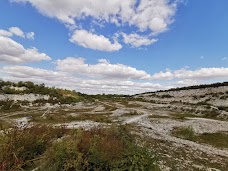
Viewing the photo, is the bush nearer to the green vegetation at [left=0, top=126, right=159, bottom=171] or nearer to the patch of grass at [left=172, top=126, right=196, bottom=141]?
the green vegetation at [left=0, top=126, right=159, bottom=171]

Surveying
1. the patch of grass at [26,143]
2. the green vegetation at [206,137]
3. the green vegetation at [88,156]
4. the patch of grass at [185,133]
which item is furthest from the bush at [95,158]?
the patch of grass at [185,133]

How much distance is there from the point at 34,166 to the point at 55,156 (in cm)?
204

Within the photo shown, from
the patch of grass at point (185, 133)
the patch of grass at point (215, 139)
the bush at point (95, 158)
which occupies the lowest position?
the patch of grass at point (215, 139)

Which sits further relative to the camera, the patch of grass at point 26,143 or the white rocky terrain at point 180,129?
the white rocky terrain at point 180,129

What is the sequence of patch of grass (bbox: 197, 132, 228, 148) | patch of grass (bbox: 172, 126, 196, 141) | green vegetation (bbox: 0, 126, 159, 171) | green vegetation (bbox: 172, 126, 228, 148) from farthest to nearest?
patch of grass (bbox: 172, 126, 196, 141) → green vegetation (bbox: 172, 126, 228, 148) → patch of grass (bbox: 197, 132, 228, 148) → green vegetation (bbox: 0, 126, 159, 171)

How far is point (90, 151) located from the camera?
1250 cm

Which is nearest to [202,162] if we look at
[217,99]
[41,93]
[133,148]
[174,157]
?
[174,157]

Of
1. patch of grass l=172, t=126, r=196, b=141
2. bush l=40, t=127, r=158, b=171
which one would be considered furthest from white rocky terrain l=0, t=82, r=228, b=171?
bush l=40, t=127, r=158, b=171

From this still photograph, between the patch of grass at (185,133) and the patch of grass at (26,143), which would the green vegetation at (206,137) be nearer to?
the patch of grass at (185,133)

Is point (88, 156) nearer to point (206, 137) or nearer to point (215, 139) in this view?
point (215, 139)

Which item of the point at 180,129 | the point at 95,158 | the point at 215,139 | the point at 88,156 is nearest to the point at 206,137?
the point at 215,139

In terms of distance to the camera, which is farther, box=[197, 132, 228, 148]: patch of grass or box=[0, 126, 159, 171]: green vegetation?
box=[197, 132, 228, 148]: patch of grass

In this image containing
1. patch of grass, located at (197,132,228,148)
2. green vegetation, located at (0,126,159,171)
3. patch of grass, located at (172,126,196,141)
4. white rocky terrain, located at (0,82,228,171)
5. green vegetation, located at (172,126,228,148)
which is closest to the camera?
green vegetation, located at (0,126,159,171)

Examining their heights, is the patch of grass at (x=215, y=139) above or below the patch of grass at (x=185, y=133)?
below
